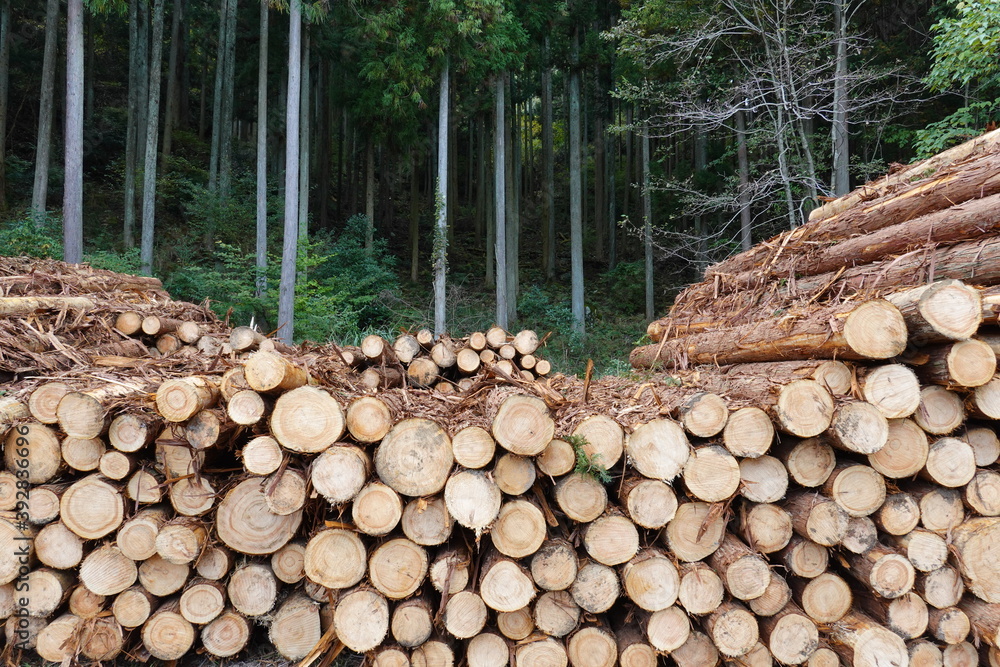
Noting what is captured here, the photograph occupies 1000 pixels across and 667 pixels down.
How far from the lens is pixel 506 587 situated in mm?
2627

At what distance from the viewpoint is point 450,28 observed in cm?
1210

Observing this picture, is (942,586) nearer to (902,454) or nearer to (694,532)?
(902,454)

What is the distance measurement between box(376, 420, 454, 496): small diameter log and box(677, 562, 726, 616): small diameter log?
1385mm

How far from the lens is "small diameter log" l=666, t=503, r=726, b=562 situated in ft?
9.09

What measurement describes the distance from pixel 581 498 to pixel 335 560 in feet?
4.38

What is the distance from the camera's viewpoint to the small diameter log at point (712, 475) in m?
2.73

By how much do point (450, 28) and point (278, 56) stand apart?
10.5 m

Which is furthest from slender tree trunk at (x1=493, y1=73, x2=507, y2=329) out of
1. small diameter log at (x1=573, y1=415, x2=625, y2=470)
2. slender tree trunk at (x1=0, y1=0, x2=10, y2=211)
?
slender tree trunk at (x1=0, y1=0, x2=10, y2=211)

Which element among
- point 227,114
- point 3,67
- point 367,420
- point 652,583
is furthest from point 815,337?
point 3,67

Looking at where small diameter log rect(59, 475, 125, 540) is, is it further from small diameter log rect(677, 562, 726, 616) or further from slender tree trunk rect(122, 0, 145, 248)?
slender tree trunk rect(122, 0, 145, 248)

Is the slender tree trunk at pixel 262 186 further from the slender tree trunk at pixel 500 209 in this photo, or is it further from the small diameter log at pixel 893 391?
the small diameter log at pixel 893 391

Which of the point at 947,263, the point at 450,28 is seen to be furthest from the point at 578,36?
the point at 947,263

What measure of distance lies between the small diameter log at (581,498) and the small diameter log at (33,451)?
293 centimetres

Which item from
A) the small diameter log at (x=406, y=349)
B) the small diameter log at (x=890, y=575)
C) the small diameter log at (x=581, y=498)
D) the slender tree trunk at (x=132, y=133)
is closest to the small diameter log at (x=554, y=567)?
the small diameter log at (x=581, y=498)
